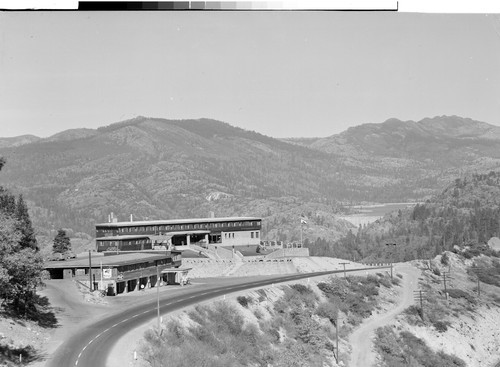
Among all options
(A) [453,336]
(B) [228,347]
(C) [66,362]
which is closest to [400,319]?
(A) [453,336]

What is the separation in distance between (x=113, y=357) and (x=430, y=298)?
70.7 meters

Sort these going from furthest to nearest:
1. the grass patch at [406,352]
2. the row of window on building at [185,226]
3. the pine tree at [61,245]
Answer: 1. the pine tree at [61,245]
2. the row of window on building at [185,226]
3. the grass patch at [406,352]

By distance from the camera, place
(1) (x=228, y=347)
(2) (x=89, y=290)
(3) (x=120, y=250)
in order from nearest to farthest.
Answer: (1) (x=228, y=347) → (2) (x=89, y=290) → (3) (x=120, y=250)

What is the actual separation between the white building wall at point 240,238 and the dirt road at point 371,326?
2770cm

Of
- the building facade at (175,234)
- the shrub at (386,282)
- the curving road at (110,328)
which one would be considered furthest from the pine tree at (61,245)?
the shrub at (386,282)

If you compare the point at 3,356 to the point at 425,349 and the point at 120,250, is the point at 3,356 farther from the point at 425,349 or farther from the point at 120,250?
the point at 120,250

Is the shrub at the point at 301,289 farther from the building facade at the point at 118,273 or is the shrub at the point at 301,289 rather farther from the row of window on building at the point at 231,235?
the row of window on building at the point at 231,235

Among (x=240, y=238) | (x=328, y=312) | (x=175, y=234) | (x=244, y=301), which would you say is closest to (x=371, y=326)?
(x=328, y=312)

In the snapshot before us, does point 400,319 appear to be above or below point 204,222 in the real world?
below

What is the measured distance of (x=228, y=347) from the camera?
6341 cm

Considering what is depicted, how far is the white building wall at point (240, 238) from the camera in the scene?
131m

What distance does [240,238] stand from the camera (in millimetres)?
132750

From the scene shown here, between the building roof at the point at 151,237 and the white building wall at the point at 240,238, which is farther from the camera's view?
the white building wall at the point at 240,238

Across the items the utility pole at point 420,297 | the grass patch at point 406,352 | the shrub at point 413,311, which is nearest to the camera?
the grass patch at point 406,352
